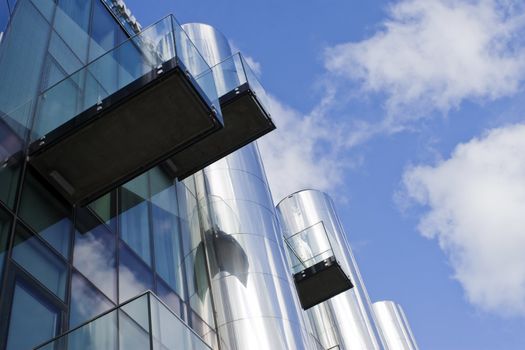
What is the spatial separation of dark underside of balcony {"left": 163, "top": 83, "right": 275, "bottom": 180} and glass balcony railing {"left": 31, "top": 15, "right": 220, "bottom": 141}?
265 centimetres

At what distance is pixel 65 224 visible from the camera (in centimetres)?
1024

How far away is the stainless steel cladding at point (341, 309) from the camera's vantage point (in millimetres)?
25281

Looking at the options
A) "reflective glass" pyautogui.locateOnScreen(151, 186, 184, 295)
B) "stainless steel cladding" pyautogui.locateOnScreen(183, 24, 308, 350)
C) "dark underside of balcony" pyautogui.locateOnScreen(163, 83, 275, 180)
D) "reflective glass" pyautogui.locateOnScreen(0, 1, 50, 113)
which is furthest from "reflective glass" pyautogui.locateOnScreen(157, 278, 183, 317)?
"reflective glass" pyautogui.locateOnScreen(0, 1, 50, 113)

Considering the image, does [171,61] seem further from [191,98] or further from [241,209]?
[241,209]

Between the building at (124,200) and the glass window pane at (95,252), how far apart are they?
3 cm

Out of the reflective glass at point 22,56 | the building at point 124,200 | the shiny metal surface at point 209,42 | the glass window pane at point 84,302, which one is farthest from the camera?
the shiny metal surface at point 209,42

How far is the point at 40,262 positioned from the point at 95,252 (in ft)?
4.89

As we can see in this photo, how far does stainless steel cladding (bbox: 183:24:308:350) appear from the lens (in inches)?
523

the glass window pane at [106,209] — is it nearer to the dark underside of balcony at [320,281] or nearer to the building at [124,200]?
the building at [124,200]

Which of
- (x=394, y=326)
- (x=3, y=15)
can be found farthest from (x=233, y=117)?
(x=394, y=326)

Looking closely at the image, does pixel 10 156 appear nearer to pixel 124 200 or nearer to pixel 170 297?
pixel 124 200

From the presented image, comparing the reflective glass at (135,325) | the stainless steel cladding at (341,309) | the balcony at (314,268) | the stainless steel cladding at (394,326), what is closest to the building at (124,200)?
the reflective glass at (135,325)

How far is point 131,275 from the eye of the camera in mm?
11242

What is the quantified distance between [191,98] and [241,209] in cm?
567
